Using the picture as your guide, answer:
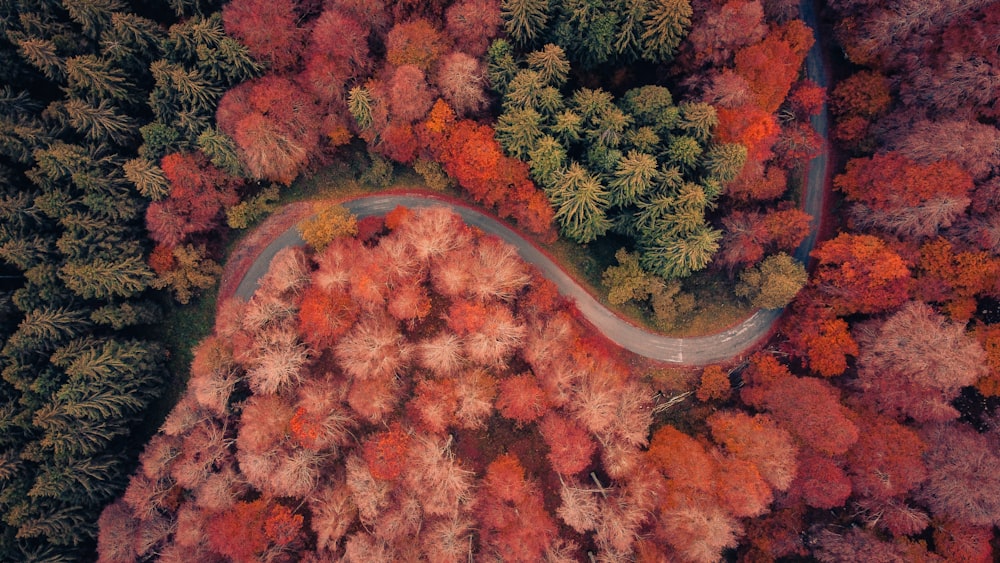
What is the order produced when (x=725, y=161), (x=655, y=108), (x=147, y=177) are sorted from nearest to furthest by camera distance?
(x=725, y=161) → (x=655, y=108) → (x=147, y=177)

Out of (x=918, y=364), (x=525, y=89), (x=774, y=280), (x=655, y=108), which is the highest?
(x=525, y=89)

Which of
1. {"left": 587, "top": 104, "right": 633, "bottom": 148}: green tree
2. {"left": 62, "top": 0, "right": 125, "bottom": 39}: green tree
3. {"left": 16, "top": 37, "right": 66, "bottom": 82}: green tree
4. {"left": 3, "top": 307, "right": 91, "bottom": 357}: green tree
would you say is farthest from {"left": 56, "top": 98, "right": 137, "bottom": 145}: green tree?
{"left": 587, "top": 104, "right": 633, "bottom": 148}: green tree

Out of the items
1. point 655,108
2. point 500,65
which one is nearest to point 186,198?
point 500,65

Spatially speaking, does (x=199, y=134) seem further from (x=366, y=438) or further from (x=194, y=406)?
(x=366, y=438)

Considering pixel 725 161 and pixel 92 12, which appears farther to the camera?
pixel 92 12

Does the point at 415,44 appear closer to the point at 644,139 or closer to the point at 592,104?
the point at 592,104

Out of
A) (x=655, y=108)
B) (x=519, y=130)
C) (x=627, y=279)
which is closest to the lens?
(x=655, y=108)

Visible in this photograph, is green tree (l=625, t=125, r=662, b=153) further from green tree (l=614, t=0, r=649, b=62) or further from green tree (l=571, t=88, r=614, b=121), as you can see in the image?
green tree (l=614, t=0, r=649, b=62)
